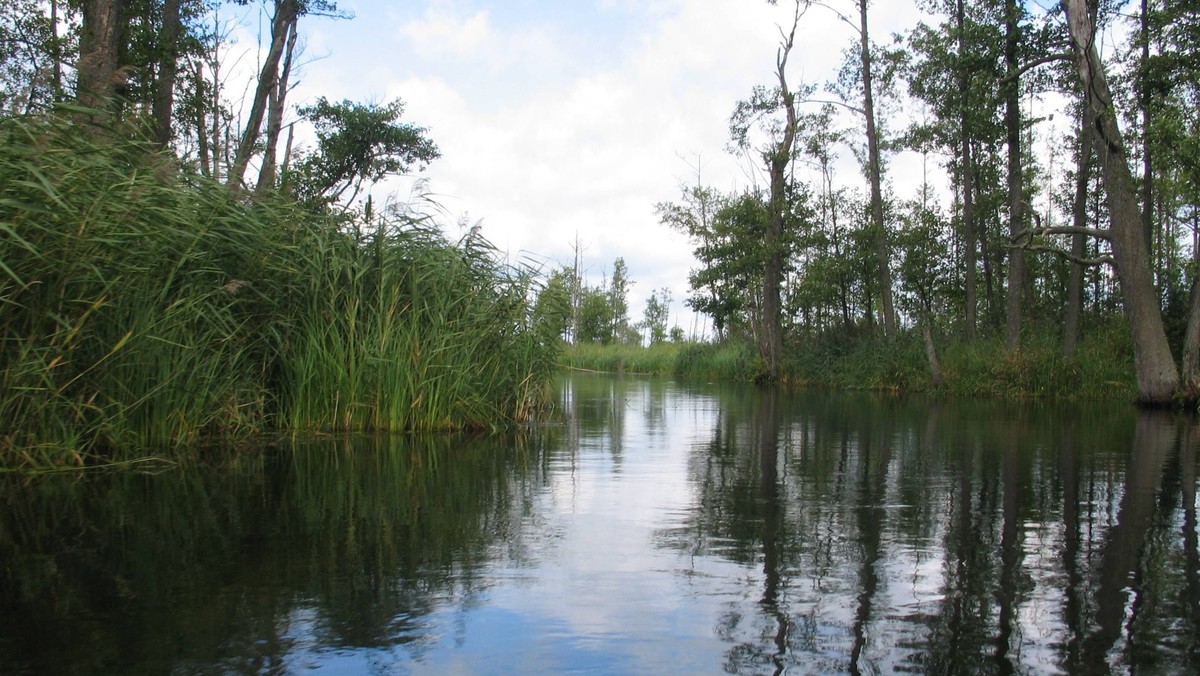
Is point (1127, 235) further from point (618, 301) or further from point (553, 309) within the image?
point (618, 301)

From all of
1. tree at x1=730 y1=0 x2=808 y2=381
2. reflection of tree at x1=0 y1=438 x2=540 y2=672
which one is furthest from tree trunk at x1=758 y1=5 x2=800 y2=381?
reflection of tree at x1=0 y1=438 x2=540 y2=672

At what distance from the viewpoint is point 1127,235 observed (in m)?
15.0

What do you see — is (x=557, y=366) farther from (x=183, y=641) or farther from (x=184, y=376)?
(x=183, y=641)

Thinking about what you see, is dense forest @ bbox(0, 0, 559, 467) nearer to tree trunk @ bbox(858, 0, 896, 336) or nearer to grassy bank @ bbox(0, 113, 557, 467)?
grassy bank @ bbox(0, 113, 557, 467)

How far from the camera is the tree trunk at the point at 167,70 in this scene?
15469 millimetres

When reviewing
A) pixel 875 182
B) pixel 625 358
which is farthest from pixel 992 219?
pixel 625 358

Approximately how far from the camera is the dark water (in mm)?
2525

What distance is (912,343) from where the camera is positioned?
905 inches

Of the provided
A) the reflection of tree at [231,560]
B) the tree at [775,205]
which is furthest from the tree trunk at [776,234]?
the reflection of tree at [231,560]

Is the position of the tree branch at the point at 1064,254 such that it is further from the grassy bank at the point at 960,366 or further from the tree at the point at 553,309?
the tree at the point at 553,309

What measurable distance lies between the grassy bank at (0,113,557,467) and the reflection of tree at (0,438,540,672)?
31.2 inches

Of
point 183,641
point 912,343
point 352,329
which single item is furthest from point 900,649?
point 912,343

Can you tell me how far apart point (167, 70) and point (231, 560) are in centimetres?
1521

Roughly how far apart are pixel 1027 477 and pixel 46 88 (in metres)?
7.79
